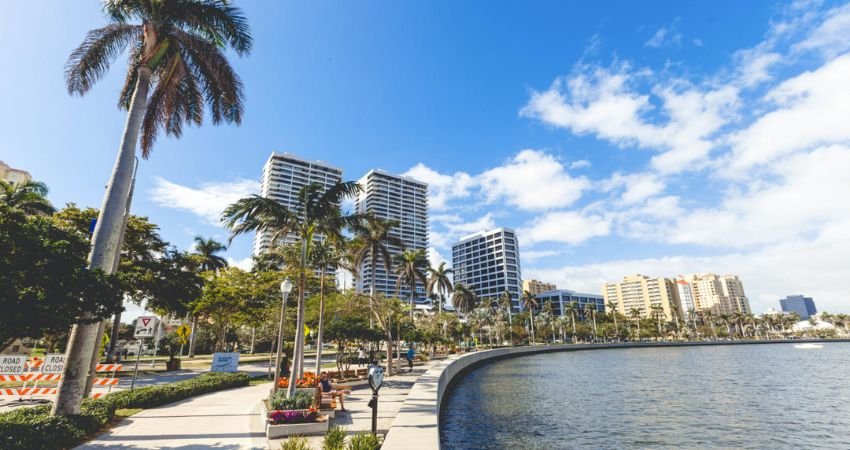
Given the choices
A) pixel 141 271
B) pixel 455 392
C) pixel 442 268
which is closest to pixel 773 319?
pixel 442 268

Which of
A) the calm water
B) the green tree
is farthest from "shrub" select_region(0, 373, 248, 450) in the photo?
the calm water

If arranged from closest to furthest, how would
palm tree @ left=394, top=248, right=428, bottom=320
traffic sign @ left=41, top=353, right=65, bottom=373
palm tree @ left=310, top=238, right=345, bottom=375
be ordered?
→ 1. traffic sign @ left=41, top=353, right=65, bottom=373
2. palm tree @ left=310, top=238, right=345, bottom=375
3. palm tree @ left=394, top=248, right=428, bottom=320

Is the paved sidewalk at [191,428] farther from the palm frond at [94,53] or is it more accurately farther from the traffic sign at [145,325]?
the palm frond at [94,53]

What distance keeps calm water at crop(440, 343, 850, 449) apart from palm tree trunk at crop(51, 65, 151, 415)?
1159 centimetres

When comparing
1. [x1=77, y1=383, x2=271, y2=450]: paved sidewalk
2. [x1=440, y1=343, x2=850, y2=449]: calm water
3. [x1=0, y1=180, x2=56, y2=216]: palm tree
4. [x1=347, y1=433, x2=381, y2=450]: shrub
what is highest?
[x1=0, y1=180, x2=56, y2=216]: palm tree

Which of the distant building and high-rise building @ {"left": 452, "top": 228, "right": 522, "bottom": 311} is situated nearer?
high-rise building @ {"left": 452, "top": 228, "right": 522, "bottom": 311}

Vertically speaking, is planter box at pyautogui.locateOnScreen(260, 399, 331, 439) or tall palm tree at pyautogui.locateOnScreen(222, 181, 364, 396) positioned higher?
tall palm tree at pyautogui.locateOnScreen(222, 181, 364, 396)

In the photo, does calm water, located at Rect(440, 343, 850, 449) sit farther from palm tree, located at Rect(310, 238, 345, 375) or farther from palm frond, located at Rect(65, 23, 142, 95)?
palm frond, located at Rect(65, 23, 142, 95)

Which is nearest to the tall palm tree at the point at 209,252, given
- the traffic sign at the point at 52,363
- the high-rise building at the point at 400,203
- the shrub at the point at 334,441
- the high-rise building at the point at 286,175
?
the traffic sign at the point at 52,363

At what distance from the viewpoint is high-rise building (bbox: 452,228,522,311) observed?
17612 centimetres

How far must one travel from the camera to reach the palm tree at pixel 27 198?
29922mm

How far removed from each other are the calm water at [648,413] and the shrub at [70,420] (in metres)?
10.8

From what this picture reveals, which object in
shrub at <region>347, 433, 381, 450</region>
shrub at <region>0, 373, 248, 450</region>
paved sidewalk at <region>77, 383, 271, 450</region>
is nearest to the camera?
shrub at <region>0, 373, 248, 450</region>

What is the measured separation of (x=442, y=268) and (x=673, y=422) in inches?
1990
